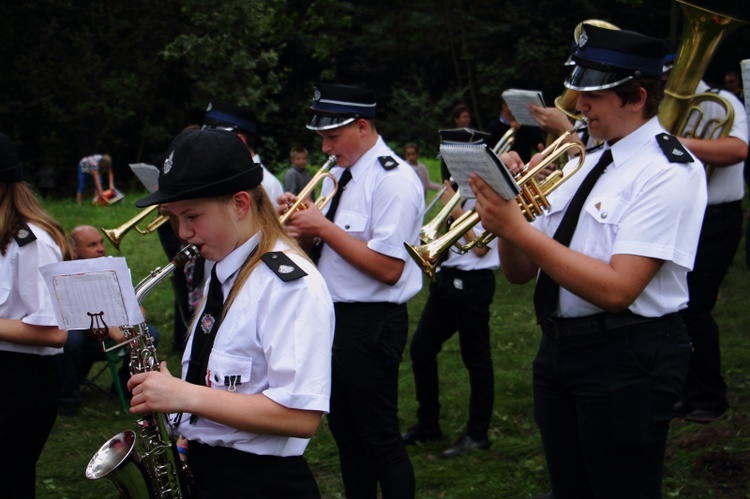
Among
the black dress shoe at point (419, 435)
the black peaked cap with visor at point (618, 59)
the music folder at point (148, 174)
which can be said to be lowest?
the black dress shoe at point (419, 435)

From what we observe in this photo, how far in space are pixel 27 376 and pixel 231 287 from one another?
144 centimetres

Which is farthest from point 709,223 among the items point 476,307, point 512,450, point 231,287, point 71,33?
point 71,33

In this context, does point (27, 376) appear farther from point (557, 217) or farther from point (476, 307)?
point (476, 307)

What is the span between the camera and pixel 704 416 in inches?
218

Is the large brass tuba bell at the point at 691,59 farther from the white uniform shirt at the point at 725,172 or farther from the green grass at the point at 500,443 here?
the green grass at the point at 500,443

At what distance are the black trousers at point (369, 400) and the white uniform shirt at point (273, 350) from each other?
5.19 feet

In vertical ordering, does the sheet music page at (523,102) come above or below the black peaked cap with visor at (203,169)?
below

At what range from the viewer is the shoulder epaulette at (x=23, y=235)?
138 inches

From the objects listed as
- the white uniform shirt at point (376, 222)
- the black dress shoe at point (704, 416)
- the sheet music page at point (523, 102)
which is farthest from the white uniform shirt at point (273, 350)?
the black dress shoe at point (704, 416)

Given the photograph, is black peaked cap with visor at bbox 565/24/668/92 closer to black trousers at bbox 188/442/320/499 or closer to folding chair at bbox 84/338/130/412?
black trousers at bbox 188/442/320/499

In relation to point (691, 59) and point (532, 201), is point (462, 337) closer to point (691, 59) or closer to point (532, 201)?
point (691, 59)

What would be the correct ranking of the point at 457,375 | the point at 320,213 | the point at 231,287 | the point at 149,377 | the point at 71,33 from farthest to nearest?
the point at 71,33, the point at 457,375, the point at 320,213, the point at 231,287, the point at 149,377

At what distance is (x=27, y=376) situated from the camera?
3.55m

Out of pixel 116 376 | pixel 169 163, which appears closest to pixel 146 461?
pixel 169 163
